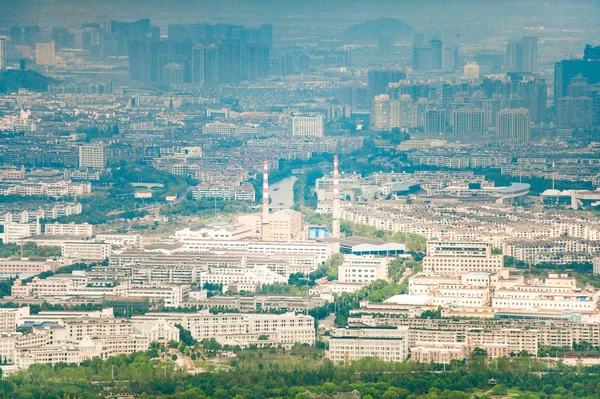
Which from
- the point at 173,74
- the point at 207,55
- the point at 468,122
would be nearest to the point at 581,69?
the point at 468,122

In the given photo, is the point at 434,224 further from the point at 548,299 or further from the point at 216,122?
the point at 216,122

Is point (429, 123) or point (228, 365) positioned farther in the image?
point (429, 123)

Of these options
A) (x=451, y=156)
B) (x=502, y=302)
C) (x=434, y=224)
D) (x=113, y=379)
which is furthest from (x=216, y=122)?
(x=113, y=379)

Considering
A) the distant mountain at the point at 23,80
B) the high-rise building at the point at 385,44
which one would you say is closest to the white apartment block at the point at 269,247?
the distant mountain at the point at 23,80

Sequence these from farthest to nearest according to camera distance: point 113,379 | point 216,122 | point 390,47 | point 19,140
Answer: point 390,47
point 216,122
point 19,140
point 113,379

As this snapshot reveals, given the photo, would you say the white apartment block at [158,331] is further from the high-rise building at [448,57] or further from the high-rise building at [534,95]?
the high-rise building at [448,57]

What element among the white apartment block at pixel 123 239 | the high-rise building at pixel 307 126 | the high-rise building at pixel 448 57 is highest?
the high-rise building at pixel 448 57
